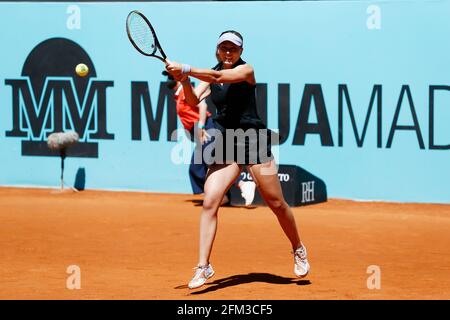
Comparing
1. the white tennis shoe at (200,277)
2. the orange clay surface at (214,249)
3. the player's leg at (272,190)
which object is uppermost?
the player's leg at (272,190)

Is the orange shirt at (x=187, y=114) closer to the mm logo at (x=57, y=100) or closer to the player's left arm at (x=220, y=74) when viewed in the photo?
the mm logo at (x=57, y=100)

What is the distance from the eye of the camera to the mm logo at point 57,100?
1403 centimetres

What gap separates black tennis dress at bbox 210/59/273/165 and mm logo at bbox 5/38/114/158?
6.56 m

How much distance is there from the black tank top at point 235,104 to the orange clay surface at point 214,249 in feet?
4.08

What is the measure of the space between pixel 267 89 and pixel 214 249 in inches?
159

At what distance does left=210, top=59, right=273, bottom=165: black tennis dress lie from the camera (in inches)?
297

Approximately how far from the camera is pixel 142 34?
7.51 metres

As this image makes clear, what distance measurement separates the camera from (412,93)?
12508 mm

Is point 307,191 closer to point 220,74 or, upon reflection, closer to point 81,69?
point 81,69

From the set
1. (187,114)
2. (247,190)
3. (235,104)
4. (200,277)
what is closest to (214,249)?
(200,277)

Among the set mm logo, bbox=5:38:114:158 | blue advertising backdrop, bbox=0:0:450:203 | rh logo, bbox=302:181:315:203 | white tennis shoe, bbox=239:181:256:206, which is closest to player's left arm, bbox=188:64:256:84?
white tennis shoe, bbox=239:181:256:206

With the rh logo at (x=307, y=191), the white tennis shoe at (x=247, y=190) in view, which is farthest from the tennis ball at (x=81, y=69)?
the rh logo at (x=307, y=191)
